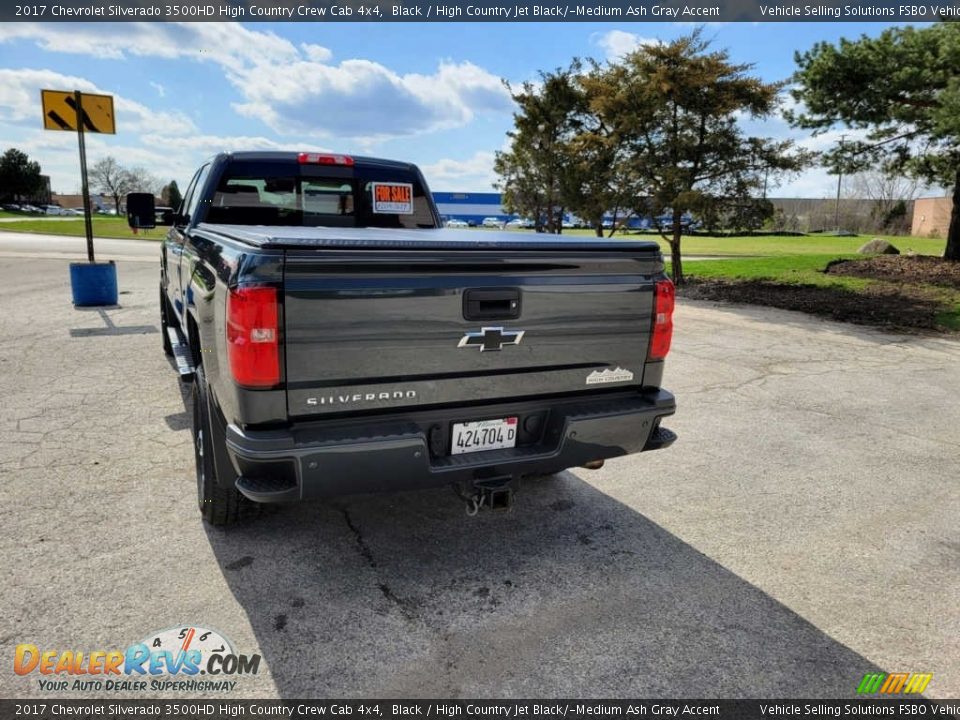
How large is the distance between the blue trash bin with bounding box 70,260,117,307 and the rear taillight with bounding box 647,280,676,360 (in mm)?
10463

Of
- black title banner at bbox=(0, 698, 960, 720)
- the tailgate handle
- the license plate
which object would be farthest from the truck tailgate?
black title banner at bbox=(0, 698, 960, 720)

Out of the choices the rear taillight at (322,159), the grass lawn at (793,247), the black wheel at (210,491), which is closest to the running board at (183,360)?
the black wheel at (210,491)

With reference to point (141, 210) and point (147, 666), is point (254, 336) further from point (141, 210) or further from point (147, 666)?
point (141, 210)

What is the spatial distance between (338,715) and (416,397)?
1.24 metres

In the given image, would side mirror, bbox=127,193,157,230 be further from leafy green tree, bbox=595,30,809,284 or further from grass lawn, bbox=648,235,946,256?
grass lawn, bbox=648,235,946,256

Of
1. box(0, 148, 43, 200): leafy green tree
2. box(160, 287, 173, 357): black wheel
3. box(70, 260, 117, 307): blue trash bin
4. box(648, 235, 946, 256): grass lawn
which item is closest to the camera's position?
box(160, 287, 173, 357): black wheel

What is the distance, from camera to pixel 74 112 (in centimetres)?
991

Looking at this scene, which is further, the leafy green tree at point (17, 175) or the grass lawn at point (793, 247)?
the leafy green tree at point (17, 175)

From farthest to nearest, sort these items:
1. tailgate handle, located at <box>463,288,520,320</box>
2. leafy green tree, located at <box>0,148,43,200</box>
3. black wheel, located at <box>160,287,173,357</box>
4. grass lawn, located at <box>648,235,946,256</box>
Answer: leafy green tree, located at <box>0,148,43,200</box> < grass lawn, located at <box>648,235,946,256</box> < black wheel, located at <box>160,287,173,357</box> < tailgate handle, located at <box>463,288,520,320</box>

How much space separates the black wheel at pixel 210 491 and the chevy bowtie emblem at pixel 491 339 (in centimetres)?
139

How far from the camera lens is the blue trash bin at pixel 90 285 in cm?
1084

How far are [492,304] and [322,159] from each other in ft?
9.12

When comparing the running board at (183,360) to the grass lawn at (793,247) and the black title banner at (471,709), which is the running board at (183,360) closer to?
the black title banner at (471,709)

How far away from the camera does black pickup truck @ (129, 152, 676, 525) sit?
2.59m
